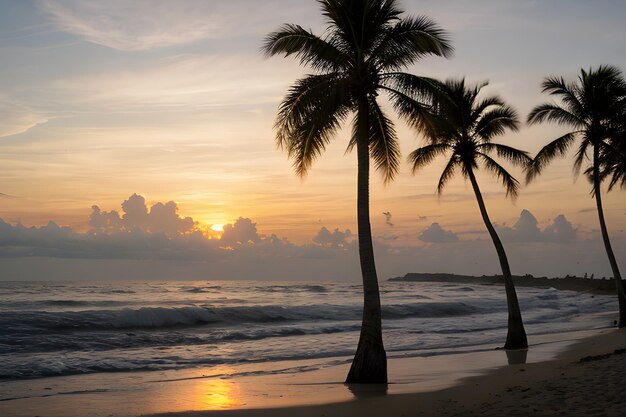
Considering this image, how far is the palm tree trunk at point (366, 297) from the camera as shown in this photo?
13438 millimetres

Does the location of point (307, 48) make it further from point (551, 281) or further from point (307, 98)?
point (551, 281)

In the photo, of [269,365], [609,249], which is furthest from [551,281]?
[269,365]

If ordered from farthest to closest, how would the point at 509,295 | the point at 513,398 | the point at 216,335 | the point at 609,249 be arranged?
the point at 216,335 < the point at 609,249 < the point at 509,295 < the point at 513,398

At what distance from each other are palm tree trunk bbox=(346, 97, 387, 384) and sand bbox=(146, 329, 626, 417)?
40.0 inches

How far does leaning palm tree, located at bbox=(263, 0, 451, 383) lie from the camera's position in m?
13.8

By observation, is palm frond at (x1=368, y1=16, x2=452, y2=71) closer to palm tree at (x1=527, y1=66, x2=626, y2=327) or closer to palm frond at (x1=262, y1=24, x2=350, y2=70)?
palm frond at (x1=262, y1=24, x2=350, y2=70)

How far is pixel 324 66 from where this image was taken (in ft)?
47.1

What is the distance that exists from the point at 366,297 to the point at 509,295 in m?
7.68

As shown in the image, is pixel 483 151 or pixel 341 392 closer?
pixel 341 392

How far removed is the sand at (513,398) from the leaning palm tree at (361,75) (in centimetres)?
219

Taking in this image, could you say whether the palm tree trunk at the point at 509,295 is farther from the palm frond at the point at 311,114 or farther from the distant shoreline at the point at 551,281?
the distant shoreline at the point at 551,281

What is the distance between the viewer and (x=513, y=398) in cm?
982

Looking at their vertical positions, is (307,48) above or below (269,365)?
above

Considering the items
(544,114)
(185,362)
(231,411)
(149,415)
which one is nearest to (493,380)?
(231,411)
